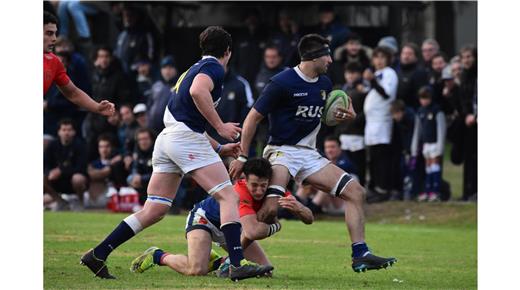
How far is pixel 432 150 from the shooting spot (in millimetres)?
19172

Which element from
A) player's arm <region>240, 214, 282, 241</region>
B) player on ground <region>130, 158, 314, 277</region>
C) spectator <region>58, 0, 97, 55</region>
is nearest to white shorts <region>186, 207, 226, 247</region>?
player on ground <region>130, 158, 314, 277</region>

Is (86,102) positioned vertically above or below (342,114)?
above

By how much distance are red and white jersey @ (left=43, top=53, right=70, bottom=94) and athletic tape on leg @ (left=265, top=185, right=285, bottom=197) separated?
2015 mm

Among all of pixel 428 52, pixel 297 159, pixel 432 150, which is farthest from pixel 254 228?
pixel 428 52

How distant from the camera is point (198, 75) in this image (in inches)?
402

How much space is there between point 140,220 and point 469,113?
9.51 meters

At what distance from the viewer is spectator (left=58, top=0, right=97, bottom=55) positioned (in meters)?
22.5

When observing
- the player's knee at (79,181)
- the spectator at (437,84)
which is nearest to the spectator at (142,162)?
the player's knee at (79,181)

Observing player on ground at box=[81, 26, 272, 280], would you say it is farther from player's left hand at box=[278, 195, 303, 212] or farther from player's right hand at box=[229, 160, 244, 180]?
player's left hand at box=[278, 195, 303, 212]

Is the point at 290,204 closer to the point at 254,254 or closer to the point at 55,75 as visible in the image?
the point at 254,254

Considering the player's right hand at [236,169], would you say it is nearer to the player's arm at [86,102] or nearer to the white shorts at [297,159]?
the white shorts at [297,159]
